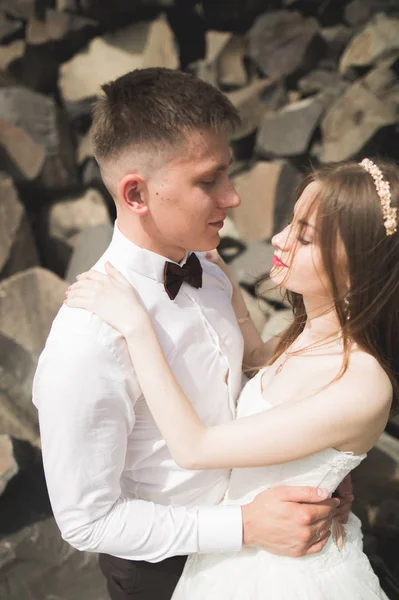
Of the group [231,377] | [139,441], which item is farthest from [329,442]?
[139,441]

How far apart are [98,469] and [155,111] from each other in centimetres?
94

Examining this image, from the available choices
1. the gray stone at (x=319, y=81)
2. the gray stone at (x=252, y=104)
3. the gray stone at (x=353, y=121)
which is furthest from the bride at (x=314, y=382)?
the gray stone at (x=319, y=81)

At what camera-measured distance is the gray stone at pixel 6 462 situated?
2355 mm

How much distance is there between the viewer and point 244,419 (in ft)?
4.78

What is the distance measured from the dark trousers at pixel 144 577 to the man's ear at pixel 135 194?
3.44 ft

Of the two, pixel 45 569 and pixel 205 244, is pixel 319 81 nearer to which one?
pixel 205 244

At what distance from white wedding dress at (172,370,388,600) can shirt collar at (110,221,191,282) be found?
0.47 m

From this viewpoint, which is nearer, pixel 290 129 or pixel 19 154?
pixel 19 154

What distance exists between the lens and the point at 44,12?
5000 millimetres

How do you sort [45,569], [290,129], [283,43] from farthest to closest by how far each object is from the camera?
1. [283,43]
2. [290,129]
3. [45,569]

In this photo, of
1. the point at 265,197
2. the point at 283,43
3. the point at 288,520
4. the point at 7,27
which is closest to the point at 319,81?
the point at 283,43

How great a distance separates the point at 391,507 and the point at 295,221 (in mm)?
1678

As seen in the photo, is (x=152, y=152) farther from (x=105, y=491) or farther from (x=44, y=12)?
(x=44, y=12)

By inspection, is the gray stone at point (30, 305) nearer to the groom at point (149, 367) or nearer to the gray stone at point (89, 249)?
the gray stone at point (89, 249)
